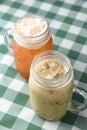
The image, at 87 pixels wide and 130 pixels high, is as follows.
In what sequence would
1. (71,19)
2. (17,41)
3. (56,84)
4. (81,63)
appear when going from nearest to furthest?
(56,84) → (17,41) → (81,63) → (71,19)

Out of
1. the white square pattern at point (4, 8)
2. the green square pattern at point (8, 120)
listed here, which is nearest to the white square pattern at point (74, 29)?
the white square pattern at point (4, 8)

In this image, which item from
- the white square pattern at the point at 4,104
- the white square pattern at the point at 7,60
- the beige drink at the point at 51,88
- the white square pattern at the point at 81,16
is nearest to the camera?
the beige drink at the point at 51,88

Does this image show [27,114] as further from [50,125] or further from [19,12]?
[19,12]

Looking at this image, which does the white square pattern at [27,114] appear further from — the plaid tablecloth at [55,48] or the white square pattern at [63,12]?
the white square pattern at [63,12]

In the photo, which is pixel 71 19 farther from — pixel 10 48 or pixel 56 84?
pixel 56 84

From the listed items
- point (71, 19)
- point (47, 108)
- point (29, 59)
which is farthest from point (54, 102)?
point (71, 19)

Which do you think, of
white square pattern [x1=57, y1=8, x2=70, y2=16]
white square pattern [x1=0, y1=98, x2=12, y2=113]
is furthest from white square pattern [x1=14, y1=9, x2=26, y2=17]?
white square pattern [x1=0, y1=98, x2=12, y2=113]

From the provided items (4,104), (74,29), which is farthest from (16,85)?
(74,29)
